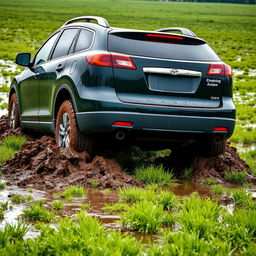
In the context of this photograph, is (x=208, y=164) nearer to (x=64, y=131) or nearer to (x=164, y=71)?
(x=164, y=71)

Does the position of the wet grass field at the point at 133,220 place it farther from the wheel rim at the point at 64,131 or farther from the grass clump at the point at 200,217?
the wheel rim at the point at 64,131

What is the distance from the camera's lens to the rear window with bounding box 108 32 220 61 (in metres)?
6.15

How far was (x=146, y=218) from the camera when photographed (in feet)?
13.7

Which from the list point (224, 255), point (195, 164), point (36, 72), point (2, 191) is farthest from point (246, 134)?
point (224, 255)

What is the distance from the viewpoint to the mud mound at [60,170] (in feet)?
19.3

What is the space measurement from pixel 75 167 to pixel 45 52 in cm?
254

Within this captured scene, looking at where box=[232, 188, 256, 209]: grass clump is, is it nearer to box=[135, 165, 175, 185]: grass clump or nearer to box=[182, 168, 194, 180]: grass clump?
box=[135, 165, 175, 185]: grass clump

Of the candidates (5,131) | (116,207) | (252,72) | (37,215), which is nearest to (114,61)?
(116,207)

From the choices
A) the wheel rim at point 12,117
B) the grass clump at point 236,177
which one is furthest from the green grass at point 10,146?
the grass clump at point 236,177

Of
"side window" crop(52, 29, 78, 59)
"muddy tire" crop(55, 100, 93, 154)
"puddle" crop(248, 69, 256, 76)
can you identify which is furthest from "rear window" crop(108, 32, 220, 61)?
"puddle" crop(248, 69, 256, 76)

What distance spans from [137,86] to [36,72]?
2.39m

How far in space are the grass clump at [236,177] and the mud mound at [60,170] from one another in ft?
4.05

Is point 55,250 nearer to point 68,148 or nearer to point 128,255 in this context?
point 128,255

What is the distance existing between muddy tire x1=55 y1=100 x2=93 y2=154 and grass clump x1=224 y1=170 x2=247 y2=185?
1675 mm
